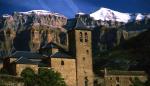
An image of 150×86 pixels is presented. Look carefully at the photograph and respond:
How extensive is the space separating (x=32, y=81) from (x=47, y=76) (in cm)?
383

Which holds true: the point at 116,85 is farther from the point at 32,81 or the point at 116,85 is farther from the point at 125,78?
the point at 32,81

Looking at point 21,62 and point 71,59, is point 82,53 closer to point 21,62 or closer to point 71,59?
point 71,59

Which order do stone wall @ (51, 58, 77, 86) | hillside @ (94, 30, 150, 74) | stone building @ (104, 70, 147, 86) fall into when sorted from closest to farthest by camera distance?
stone wall @ (51, 58, 77, 86), stone building @ (104, 70, 147, 86), hillside @ (94, 30, 150, 74)

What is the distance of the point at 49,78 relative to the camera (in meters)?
72.1

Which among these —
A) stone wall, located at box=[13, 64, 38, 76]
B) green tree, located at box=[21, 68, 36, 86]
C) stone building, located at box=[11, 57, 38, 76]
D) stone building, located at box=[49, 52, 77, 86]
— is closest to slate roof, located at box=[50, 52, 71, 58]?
stone building, located at box=[49, 52, 77, 86]

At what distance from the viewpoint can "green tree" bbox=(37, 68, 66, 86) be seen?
69.9 m

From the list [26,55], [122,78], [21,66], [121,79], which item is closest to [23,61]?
[21,66]

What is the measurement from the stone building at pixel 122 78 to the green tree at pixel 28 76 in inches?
1065

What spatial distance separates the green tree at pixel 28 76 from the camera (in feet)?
221

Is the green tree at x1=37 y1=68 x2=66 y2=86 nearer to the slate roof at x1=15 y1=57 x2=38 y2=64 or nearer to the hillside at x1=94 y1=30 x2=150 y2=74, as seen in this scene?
the slate roof at x1=15 y1=57 x2=38 y2=64

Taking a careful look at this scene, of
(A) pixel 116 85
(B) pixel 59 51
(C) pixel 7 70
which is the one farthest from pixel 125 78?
(C) pixel 7 70

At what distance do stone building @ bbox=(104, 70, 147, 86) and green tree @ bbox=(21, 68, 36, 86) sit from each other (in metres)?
27.1

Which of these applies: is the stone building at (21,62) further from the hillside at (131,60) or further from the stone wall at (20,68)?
the hillside at (131,60)

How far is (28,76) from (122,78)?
35292 mm
